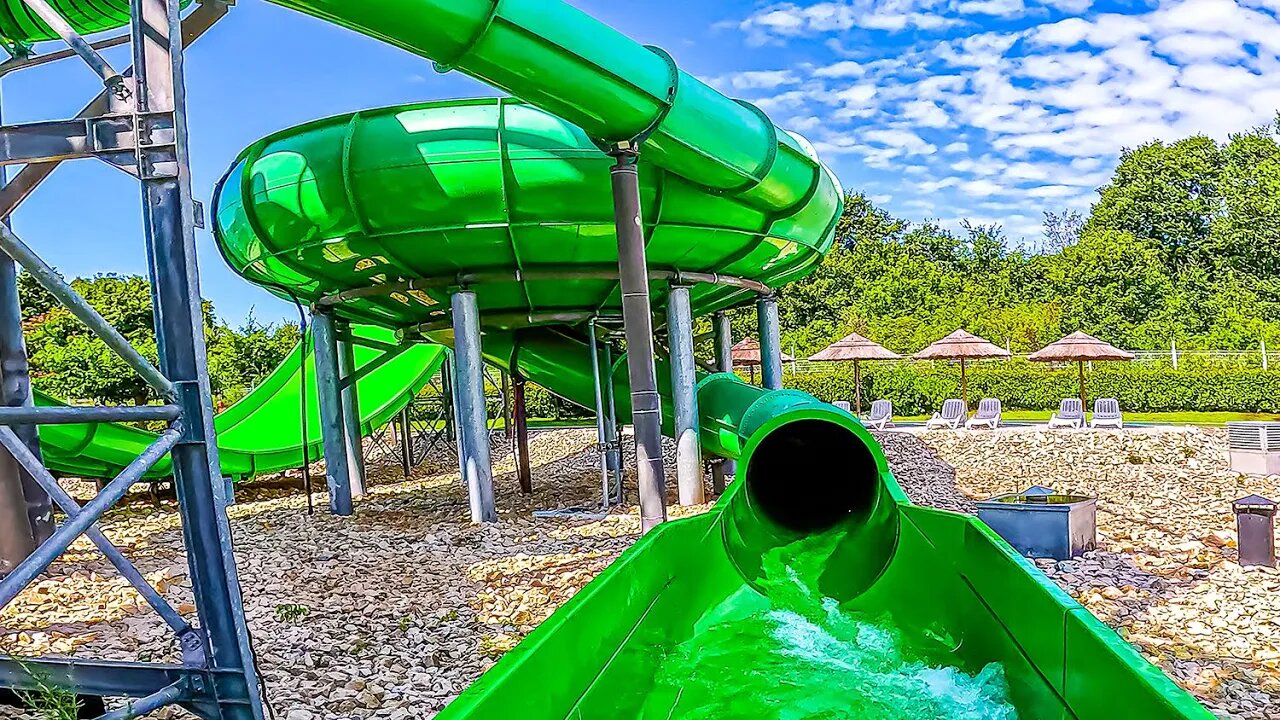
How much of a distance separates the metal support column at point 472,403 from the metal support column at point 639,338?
1.91 m

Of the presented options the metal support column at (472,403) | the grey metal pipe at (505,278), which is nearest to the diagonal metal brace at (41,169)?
the grey metal pipe at (505,278)

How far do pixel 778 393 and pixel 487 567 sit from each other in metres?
2.78

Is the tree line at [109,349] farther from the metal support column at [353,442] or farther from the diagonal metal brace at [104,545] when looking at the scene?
the diagonal metal brace at [104,545]

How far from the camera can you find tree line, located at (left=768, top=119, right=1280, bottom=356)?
95.2ft

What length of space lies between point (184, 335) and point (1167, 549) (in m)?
6.95

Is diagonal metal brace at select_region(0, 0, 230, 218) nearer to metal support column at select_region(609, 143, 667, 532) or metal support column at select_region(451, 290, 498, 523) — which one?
metal support column at select_region(609, 143, 667, 532)

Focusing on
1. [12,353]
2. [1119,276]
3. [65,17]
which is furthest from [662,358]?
[1119,276]

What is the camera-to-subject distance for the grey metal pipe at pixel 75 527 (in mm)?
2580

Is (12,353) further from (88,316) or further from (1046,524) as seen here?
(1046,524)

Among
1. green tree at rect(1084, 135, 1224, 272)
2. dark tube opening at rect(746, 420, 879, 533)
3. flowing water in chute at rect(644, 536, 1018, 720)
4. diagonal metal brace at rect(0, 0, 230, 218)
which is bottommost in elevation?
flowing water in chute at rect(644, 536, 1018, 720)

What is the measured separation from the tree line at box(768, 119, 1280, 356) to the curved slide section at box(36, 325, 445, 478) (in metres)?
18.2

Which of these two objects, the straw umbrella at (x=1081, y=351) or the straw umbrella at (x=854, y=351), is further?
the straw umbrella at (x=854, y=351)

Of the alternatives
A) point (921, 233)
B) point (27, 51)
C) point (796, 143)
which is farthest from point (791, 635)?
point (921, 233)

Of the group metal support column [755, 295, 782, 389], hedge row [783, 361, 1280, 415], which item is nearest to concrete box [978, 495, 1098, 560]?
metal support column [755, 295, 782, 389]
